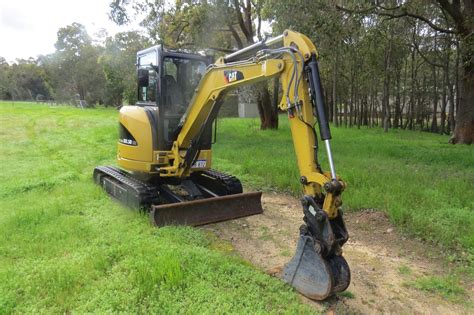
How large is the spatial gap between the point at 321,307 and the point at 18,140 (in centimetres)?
1609

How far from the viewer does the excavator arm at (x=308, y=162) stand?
379cm

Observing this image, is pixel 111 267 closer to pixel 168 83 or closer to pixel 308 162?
pixel 308 162

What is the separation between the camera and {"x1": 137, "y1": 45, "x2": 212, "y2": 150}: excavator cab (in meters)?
6.40

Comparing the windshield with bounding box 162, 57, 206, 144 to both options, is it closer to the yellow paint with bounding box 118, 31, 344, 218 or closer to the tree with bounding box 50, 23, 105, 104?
the yellow paint with bounding box 118, 31, 344, 218

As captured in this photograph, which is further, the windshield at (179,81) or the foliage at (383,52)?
the foliage at (383,52)

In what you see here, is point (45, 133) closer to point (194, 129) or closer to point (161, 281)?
point (194, 129)

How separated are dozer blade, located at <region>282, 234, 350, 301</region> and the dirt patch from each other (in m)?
0.13

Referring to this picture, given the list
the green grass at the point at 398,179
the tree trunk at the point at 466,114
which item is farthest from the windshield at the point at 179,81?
the tree trunk at the point at 466,114

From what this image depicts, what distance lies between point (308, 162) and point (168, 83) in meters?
3.31

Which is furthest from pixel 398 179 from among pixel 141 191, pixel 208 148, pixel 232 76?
pixel 141 191

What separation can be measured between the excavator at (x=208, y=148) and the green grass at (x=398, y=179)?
5.38 feet

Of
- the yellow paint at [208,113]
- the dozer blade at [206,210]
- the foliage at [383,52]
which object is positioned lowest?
the dozer blade at [206,210]

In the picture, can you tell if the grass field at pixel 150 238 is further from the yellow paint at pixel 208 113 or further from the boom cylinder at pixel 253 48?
the boom cylinder at pixel 253 48

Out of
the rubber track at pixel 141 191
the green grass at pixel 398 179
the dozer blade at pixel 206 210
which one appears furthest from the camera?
the rubber track at pixel 141 191
